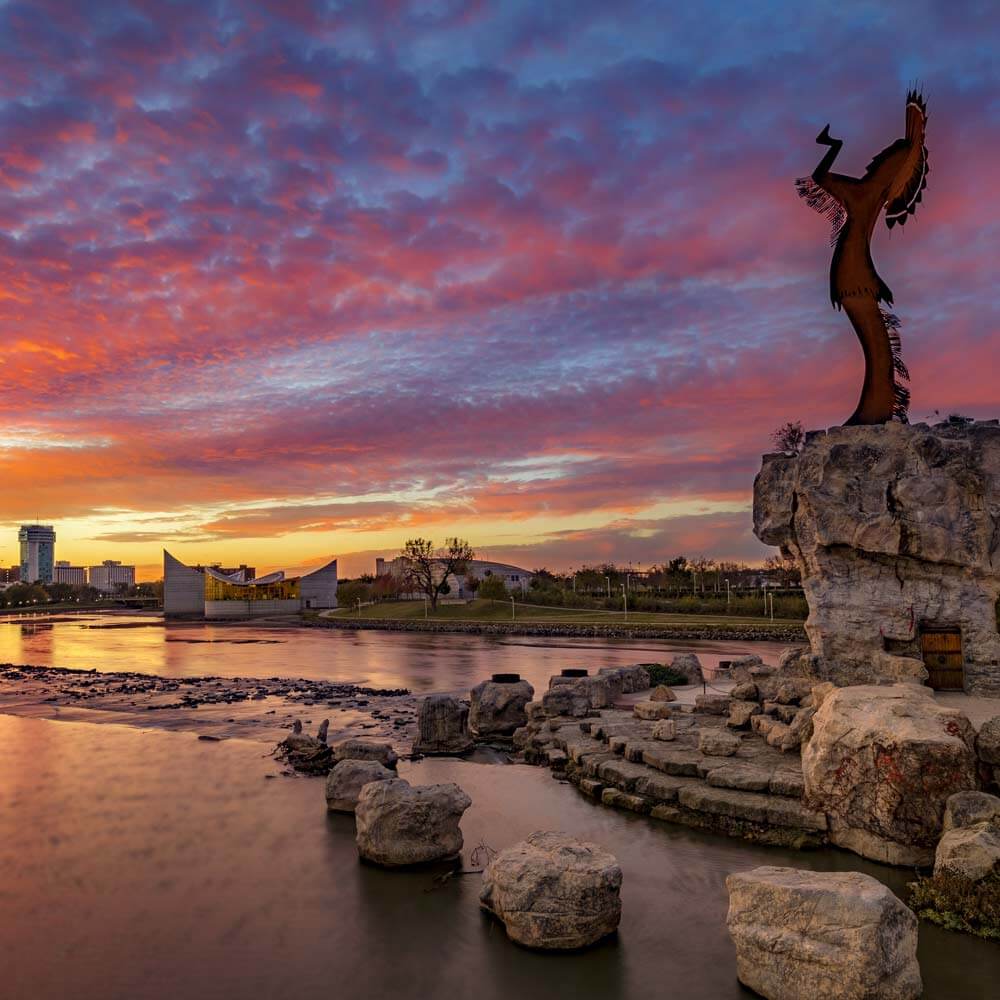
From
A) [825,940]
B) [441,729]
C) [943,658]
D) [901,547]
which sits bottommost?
[441,729]

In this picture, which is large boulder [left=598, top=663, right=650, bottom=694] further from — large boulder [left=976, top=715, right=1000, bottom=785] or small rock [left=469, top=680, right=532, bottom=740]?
large boulder [left=976, top=715, right=1000, bottom=785]

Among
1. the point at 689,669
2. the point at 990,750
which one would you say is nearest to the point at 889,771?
the point at 990,750

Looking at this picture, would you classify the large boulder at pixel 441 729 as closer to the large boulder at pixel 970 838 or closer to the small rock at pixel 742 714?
the small rock at pixel 742 714

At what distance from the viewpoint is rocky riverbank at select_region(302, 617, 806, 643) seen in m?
49.5

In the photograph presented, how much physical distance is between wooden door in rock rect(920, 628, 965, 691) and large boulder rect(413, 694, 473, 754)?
33.1ft

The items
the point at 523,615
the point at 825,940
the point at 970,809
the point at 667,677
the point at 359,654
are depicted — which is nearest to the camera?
the point at 825,940

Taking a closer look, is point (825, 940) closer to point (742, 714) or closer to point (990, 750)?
point (990, 750)

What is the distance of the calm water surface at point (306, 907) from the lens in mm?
7590

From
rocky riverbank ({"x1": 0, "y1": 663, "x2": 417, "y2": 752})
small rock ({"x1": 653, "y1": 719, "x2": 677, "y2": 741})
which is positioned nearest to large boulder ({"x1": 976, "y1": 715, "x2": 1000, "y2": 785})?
small rock ({"x1": 653, "y1": 719, "x2": 677, "y2": 741})

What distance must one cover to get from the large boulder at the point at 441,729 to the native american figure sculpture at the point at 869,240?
1131 cm

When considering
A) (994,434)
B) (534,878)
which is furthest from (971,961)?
(994,434)

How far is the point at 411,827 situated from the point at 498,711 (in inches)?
357

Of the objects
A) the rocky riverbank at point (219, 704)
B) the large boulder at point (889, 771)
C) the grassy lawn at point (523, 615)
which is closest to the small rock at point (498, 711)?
the rocky riverbank at point (219, 704)

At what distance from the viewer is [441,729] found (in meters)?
17.8
